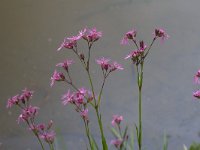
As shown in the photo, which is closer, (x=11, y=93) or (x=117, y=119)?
(x=117, y=119)

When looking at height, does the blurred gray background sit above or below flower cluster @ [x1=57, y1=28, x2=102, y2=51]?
above

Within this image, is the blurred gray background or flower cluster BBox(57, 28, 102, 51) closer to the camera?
flower cluster BBox(57, 28, 102, 51)

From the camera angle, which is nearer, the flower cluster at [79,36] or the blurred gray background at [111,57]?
the flower cluster at [79,36]

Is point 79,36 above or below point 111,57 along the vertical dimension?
below

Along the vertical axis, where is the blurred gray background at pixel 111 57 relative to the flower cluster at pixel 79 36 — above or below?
above

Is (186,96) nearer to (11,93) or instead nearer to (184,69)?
(184,69)

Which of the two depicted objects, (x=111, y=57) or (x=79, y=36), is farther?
(x=111, y=57)

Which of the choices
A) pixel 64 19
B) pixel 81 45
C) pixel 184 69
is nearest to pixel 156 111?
pixel 184 69

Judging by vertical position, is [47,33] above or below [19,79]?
above
